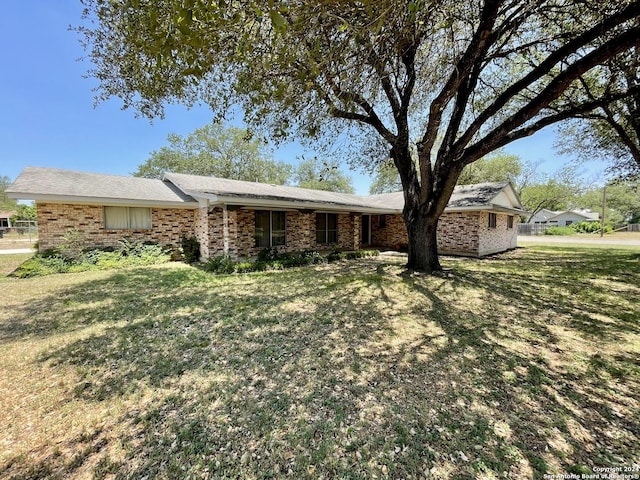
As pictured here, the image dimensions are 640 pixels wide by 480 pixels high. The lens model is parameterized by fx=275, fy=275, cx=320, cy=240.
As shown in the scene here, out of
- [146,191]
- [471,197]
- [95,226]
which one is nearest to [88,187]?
[95,226]

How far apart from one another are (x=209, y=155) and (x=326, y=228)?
20.1 m

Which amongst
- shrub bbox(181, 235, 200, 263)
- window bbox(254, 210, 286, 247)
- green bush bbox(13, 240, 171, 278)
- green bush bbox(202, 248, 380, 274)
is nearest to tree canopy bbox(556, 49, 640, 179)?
green bush bbox(202, 248, 380, 274)

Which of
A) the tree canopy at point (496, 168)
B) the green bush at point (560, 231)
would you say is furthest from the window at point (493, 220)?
the green bush at point (560, 231)

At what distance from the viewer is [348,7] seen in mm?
3520

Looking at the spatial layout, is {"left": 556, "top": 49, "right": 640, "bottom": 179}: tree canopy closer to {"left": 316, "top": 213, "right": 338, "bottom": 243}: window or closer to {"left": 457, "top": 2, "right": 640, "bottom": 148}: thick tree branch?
{"left": 457, "top": 2, "right": 640, "bottom": 148}: thick tree branch

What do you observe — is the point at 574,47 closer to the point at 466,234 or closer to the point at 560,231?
the point at 466,234

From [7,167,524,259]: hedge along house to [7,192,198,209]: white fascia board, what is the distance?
0.09ft

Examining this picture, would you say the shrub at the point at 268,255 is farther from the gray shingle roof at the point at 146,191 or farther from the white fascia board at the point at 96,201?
the white fascia board at the point at 96,201

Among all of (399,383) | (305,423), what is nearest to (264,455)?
(305,423)

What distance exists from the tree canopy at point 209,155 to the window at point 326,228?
17.4 meters

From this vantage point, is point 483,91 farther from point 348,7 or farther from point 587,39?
point 348,7

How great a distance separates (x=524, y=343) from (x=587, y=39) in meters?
5.36

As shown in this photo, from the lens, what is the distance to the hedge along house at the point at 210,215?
9.62m

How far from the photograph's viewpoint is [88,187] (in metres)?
10.5
